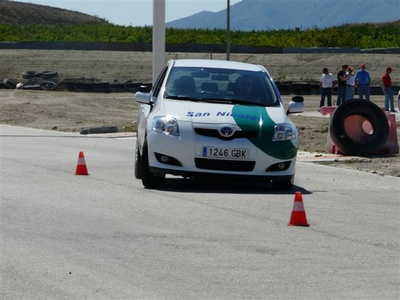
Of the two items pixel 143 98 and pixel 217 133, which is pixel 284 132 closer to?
pixel 217 133

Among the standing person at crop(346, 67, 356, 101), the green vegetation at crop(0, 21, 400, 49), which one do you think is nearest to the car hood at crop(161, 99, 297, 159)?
the standing person at crop(346, 67, 356, 101)

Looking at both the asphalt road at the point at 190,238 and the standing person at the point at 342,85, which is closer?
the asphalt road at the point at 190,238

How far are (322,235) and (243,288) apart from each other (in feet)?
9.52

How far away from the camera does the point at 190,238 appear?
10.7 meters

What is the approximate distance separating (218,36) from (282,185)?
73833 millimetres

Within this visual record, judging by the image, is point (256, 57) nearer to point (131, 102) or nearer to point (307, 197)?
point (131, 102)

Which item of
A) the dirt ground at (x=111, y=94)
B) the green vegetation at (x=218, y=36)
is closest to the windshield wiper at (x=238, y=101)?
the dirt ground at (x=111, y=94)

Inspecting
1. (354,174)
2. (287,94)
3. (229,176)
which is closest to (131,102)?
(287,94)

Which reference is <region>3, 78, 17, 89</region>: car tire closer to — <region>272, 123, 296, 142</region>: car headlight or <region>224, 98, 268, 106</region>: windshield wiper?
<region>224, 98, 268, 106</region>: windshield wiper

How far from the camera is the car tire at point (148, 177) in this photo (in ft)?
47.7

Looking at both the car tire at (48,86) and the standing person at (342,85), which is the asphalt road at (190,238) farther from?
the car tire at (48,86)

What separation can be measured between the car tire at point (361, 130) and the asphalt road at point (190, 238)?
417 cm

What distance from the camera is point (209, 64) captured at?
1627 cm

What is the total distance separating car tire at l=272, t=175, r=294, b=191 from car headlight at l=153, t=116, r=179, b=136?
1536 mm
